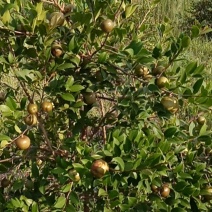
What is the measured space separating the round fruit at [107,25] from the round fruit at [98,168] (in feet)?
1.13

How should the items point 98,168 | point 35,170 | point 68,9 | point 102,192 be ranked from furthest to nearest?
point 35,170
point 68,9
point 102,192
point 98,168

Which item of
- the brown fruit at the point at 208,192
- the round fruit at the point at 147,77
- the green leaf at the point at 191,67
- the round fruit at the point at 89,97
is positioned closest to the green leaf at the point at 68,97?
the round fruit at the point at 89,97

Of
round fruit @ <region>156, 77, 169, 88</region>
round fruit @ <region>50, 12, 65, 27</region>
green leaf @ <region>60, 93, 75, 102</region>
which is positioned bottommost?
green leaf @ <region>60, 93, 75, 102</region>

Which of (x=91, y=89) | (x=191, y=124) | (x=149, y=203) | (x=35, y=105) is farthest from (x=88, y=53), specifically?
(x=149, y=203)

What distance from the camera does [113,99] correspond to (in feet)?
4.81

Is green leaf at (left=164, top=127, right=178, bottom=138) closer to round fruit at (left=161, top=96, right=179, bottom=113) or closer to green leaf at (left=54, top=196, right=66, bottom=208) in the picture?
round fruit at (left=161, top=96, right=179, bottom=113)

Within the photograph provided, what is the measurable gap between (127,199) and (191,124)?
33 cm

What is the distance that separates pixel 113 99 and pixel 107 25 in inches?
11.1

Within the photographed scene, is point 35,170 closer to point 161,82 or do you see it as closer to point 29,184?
point 29,184

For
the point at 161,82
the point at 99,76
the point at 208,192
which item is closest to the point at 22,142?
the point at 99,76

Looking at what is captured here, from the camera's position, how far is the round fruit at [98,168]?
1182 millimetres

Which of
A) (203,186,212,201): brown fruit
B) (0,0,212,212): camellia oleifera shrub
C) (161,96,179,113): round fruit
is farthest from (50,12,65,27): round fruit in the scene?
(203,186,212,201): brown fruit

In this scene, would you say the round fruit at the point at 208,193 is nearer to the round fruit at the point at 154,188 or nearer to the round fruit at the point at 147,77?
the round fruit at the point at 154,188

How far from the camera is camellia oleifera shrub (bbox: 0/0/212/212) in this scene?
1246mm
